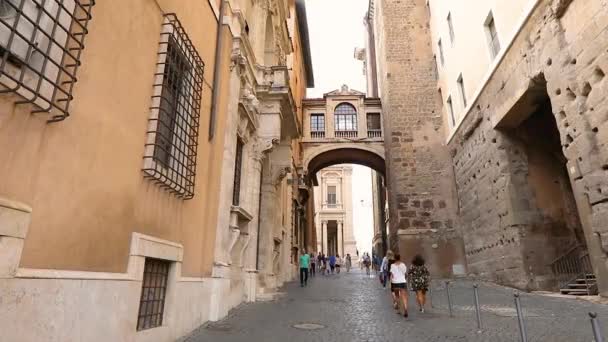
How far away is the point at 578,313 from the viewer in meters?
6.81

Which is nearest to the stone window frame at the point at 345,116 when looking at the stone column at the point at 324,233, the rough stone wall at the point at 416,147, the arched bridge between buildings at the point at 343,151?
the arched bridge between buildings at the point at 343,151

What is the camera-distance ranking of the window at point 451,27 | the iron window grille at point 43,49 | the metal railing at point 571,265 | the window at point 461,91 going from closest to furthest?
the iron window grille at point 43,49 < the metal railing at point 571,265 < the window at point 461,91 < the window at point 451,27

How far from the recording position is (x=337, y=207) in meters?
53.9

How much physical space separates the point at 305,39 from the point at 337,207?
3220 centimetres

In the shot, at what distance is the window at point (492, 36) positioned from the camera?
1255cm

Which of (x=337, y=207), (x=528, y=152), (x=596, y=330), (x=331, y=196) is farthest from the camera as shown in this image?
(x=331, y=196)

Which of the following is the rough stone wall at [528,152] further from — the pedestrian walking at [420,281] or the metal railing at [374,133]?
the metal railing at [374,133]

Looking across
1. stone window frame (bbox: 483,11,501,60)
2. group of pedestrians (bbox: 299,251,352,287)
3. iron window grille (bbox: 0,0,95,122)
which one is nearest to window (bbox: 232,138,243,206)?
iron window grille (bbox: 0,0,95,122)

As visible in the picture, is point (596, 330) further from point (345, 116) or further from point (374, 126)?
point (345, 116)

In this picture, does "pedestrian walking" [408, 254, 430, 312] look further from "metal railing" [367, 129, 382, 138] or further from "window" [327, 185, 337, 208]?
"window" [327, 185, 337, 208]

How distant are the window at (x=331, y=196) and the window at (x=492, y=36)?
4222 centimetres

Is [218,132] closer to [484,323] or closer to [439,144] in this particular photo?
[484,323]

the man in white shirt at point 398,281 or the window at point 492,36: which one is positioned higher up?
the window at point 492,36

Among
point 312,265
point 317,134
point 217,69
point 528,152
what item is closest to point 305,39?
point 317,134
